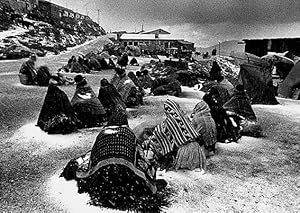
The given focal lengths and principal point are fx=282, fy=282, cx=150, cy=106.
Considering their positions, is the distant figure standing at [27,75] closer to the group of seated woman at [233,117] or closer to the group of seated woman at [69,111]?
the group of seated woman at [69,111]

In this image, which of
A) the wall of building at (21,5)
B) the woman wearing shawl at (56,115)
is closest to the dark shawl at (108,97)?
the woman wearing shawl at (56,115)

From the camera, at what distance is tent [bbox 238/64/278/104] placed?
11328mm

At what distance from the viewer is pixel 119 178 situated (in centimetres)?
360

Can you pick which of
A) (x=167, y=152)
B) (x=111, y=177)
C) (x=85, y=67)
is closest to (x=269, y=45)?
(x=85, y=67)

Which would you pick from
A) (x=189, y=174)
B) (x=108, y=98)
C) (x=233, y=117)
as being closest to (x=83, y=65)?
(x=108, y=98)

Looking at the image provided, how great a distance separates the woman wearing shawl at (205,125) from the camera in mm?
5324

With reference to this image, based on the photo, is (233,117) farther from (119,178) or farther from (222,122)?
(119,178)

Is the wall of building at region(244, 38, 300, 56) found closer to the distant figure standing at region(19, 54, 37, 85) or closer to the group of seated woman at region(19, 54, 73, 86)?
the group of seated woman at region(19, 54, 73, 86)

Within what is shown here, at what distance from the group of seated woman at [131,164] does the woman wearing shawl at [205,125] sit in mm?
492

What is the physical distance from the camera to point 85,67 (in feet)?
63.3

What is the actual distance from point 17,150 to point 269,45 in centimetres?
2059

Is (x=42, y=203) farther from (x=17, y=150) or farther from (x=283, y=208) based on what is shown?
(x=283, y=208)

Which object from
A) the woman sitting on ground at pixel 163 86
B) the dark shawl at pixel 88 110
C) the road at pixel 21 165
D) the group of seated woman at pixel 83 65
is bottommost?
the road at pixel 21 165

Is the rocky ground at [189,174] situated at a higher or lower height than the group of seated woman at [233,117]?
lower
